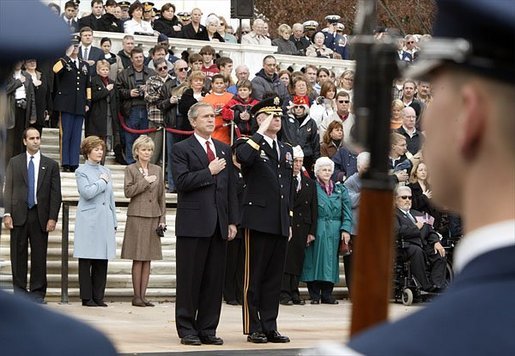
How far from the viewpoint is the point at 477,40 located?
6.32ft

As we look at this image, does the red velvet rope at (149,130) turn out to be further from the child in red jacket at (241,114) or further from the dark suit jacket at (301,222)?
the dark suit jacket at (301,222)

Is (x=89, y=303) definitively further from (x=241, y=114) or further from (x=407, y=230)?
(x=407, y=230)

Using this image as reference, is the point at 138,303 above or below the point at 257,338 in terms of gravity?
below

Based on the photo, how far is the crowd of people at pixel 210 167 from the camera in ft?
44.1

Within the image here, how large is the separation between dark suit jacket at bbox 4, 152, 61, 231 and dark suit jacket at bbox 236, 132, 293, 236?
369cm

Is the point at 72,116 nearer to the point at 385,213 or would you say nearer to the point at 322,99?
the point at 322,99

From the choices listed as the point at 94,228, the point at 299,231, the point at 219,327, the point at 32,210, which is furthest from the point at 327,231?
the point at 32,210

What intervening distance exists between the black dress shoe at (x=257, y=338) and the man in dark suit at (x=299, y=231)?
4.36m

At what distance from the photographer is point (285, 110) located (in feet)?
68.8

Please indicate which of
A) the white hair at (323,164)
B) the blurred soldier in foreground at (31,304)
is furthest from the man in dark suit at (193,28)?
the blurred soldier in foreground at (31,304)

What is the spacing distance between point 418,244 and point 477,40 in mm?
17114

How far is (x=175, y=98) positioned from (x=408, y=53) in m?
10.4

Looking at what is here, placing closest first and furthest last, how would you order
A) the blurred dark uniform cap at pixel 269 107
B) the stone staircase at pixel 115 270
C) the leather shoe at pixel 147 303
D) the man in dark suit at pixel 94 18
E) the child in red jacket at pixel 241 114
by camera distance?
the blurred dark uniform cap at pixel 269 107
the leather shoe at pixel 147 303
the stone staircase at pixel 115 270
the child in red jacket at pixel 241 114
the man in dark suit at pixel 94 18

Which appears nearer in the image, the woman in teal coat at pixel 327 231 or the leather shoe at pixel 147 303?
the leather shoe at pixel 147 303
